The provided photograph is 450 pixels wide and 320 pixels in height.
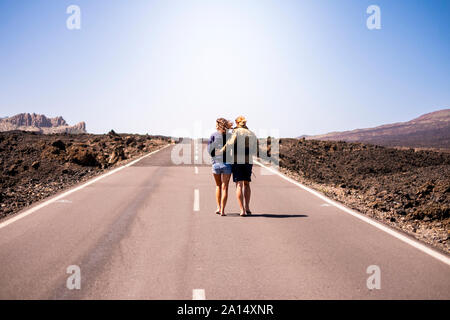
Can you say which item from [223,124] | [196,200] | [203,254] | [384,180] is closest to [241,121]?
[223,124]

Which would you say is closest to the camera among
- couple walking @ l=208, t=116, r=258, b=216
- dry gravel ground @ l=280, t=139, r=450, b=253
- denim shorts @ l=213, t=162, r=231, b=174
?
couple walking @ l=208, t=116, r=258, b=216

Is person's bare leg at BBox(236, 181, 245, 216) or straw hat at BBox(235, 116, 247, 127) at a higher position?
straw hat at BBox(235, 116, 247, 127)

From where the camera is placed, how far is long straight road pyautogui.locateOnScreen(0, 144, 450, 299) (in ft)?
12.9

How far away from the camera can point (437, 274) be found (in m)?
4.38

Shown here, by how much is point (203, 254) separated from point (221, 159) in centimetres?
309

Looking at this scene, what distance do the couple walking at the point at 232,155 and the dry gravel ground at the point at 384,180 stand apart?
3.40 metres

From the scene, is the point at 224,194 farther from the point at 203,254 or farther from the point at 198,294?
the point at 198,294

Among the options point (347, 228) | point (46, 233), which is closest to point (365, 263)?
point (347, 228)

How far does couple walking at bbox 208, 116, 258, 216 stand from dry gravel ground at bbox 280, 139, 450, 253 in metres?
3.40

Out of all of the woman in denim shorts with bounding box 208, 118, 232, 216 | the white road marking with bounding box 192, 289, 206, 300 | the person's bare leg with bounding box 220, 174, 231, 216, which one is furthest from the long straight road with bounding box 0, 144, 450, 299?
the woman in denim shorts with bounding box 208, 118, 232, 216

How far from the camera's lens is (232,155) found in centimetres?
777

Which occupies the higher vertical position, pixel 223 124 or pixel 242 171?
pixel 223 124

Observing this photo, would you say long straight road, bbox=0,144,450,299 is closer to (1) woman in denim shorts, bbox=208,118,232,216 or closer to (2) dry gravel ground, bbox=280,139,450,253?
(1) woman in denim shorts, bbox=208,118,232,216
